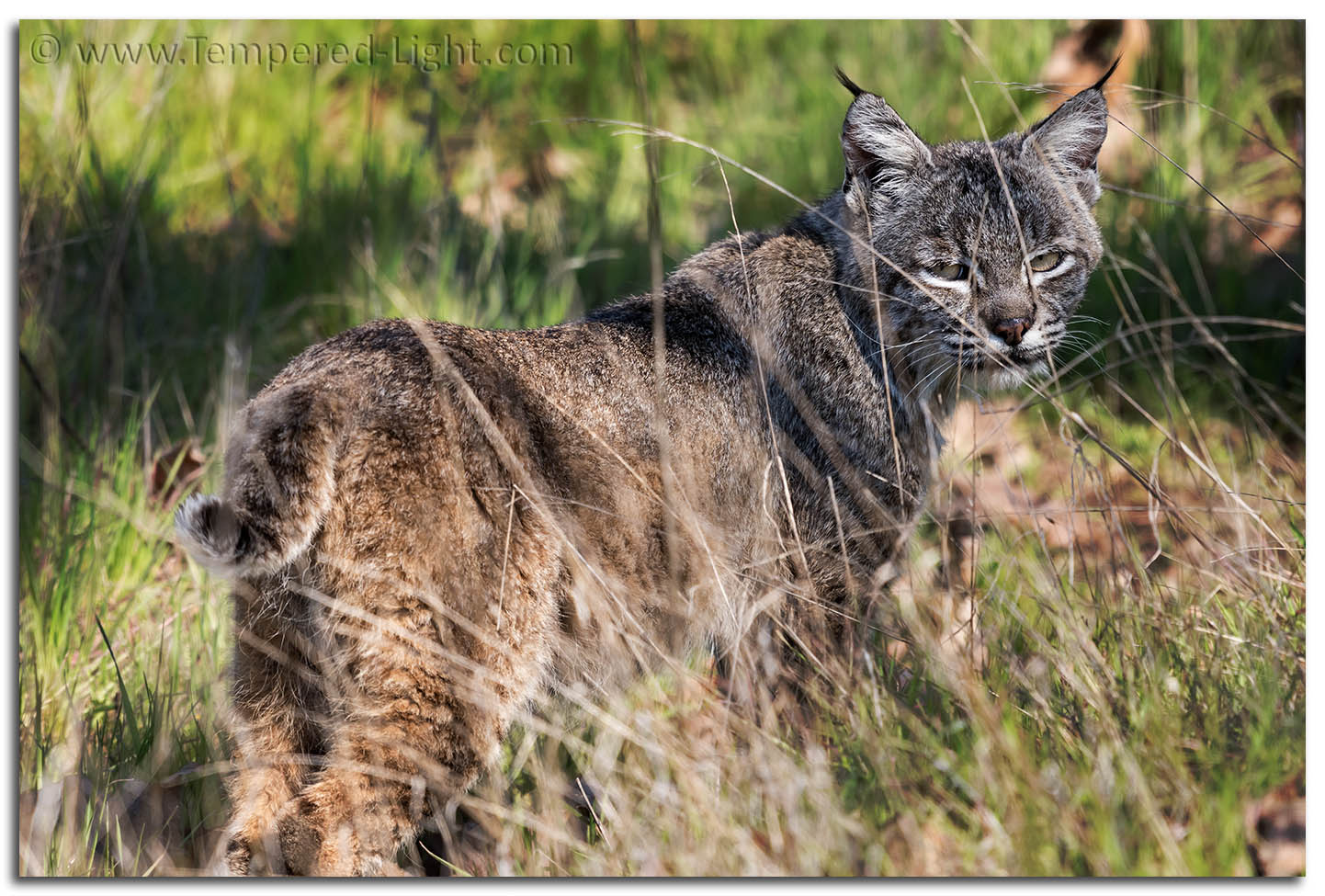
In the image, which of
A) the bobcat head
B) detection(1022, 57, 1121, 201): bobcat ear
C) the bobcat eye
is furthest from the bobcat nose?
detection(1022, 57, 1121, 201): bobcat ear

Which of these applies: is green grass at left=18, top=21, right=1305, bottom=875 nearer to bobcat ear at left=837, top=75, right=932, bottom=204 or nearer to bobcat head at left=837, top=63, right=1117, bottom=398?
bobcat head at left=837, top=63, right=1117, bottom=398

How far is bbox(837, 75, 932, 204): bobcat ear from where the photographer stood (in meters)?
3.89

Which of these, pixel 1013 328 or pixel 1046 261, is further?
pixel 1046 261

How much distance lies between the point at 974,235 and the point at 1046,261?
0.29 meters

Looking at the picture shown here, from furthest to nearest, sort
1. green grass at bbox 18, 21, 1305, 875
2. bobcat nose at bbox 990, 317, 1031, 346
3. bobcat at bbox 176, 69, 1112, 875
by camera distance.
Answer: bobcat nose at bbox 990, 317, 1031, 346, bobcat at bbox 176, 69, 1112, 875, green grass at bbox 18, 21, 1305, 875

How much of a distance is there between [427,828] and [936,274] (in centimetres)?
227

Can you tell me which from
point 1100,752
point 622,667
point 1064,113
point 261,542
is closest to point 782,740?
point 622,667

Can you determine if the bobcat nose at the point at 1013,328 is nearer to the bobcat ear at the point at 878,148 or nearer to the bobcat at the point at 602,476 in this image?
the bobcat at the point at 602,476

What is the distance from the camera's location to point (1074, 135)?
A: 404cm

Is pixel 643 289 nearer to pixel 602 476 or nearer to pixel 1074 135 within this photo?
pixel 1074 135

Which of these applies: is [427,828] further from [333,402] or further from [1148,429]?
[1148,429]

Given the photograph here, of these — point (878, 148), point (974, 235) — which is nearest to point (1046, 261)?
point (974, 235)

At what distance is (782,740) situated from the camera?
3.06m

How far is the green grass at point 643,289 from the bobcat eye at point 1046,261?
249mm
